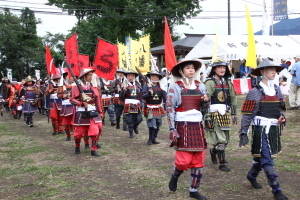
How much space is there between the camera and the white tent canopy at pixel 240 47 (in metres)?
17.3

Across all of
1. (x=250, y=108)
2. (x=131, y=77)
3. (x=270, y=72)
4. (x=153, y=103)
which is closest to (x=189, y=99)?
(x=250, y=108)

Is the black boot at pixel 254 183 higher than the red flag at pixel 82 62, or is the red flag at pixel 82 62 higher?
the red flag at pixel 82 62

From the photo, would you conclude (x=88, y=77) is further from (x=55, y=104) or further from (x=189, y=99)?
(x=189, y=99)

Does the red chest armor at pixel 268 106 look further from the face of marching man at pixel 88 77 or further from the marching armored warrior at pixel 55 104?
the marching armored warrior at pixel 55 104

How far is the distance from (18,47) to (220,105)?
39558mm

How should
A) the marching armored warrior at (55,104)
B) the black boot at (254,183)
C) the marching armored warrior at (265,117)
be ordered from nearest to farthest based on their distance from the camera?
the marching armored warrior at (265,117) < the black boot at (254,183) < the marching armored warrior at (55,104)

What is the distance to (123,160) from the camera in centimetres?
698

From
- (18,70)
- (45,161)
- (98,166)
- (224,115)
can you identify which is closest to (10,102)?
(45,161)

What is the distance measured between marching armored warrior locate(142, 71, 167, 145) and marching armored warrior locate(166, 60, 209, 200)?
3645 mm

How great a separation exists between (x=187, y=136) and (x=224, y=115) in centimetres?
155

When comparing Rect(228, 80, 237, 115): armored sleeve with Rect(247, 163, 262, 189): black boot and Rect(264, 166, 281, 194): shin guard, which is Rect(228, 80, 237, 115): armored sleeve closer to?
Rect(247, 163, 262, 189): black boot

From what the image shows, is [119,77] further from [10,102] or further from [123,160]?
[10,102]

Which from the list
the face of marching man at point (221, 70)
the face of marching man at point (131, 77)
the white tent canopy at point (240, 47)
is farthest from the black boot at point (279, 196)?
the white tent canopy at point (240, 47)

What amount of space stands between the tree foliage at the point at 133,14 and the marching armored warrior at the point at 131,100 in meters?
20.0
